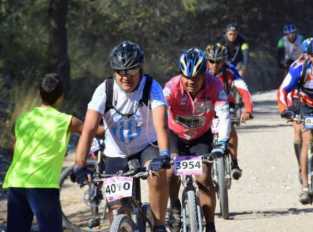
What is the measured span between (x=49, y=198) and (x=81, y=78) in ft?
63.7

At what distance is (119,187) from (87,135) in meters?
0.46

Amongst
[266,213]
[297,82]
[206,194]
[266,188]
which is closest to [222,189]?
[266,213]

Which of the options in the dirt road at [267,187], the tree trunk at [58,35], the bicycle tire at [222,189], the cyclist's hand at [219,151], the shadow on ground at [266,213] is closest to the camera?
the cyclist's hand at [219,151]

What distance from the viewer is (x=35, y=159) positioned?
7074 mm

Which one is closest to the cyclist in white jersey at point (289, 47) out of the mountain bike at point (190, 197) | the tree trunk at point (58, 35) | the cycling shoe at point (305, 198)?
the tree trunk at point (58, 35)

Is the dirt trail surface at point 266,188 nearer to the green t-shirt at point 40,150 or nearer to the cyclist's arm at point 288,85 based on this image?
the cyclist's arm at point 288,85

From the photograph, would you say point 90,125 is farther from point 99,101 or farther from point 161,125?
point 161,125

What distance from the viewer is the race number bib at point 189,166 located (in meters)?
7.99

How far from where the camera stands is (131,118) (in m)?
7.55

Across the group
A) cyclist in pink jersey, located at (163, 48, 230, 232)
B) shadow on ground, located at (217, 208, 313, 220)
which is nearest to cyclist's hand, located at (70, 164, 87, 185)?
cyclist in pink jersey, located at (163, 48, 230, 232)

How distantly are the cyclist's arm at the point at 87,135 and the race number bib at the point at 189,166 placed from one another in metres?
0.97

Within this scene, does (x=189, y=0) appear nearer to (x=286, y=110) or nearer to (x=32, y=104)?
A: (x=32, y=104)

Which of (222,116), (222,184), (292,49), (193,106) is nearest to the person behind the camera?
(222,116)

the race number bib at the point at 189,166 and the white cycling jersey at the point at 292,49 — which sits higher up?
the white cycling jersey at the point at 292,49
